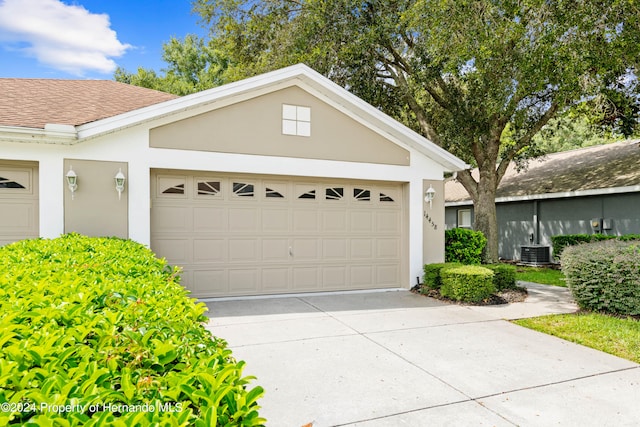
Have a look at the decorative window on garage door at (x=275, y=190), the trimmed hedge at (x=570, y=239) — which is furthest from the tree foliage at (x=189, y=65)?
the trimmed hedge at (x=570, y=239)

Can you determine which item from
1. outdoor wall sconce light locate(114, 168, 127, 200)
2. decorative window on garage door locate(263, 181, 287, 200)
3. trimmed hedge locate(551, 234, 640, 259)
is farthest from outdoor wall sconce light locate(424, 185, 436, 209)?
outdoor wall sconce light locate(114, 168, 127, 200)

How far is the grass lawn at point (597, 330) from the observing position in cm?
512

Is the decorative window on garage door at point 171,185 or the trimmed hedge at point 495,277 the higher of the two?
the decorative window on garage door at point 171,185

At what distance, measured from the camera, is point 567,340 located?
5535mm

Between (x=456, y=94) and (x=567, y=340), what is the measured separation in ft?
31.7

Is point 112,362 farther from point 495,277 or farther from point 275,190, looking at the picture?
point 495,277

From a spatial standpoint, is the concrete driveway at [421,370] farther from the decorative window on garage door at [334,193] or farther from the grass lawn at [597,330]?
the decorative window on garage door at [334,193]

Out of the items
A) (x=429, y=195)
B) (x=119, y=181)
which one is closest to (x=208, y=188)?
(x=119, y=181)

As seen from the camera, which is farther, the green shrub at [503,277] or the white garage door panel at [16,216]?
the green shrub at [503,277]

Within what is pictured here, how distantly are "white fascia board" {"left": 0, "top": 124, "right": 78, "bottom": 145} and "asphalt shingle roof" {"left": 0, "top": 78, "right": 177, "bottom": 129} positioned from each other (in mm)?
135

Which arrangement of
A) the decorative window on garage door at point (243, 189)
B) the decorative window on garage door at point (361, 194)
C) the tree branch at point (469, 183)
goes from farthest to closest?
1. the tree branch at point (469, 183)
2. the decorative window on garage door at point (361, 194)
3. the decorative window on garage door at point (243, 189)

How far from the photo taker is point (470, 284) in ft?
25.8

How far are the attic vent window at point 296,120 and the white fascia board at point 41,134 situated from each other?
3703 millimetres

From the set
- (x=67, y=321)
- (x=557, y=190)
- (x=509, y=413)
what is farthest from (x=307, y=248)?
(x=557, y=190)
